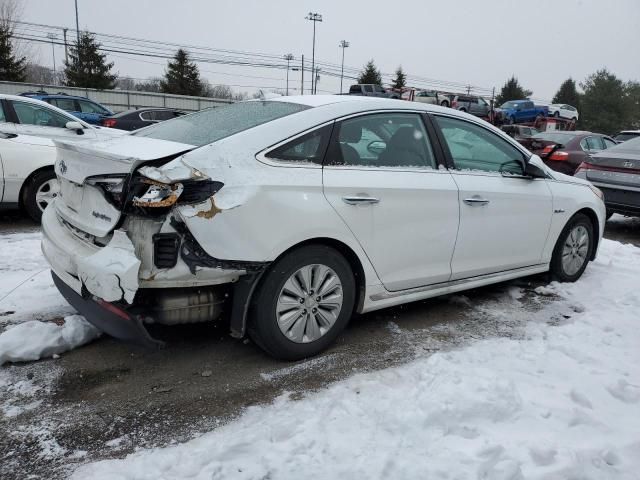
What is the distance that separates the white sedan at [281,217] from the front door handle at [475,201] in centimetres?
1

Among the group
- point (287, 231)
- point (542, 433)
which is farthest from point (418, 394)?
point (287, 231)

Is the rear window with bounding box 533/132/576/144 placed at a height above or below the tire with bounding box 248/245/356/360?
above

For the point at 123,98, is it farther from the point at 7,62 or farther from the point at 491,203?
the point at 491,203

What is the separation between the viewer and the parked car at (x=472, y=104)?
34812 millimetres

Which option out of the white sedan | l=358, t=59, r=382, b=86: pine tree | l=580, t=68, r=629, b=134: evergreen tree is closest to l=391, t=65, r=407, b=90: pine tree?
l=358, t=59, r=382, b=86: pine tree

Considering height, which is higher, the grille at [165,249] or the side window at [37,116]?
the side window at [37,116]

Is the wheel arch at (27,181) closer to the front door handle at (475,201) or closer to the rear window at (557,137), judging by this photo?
the front door handle at (475,201)

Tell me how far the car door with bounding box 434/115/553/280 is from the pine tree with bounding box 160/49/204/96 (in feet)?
153

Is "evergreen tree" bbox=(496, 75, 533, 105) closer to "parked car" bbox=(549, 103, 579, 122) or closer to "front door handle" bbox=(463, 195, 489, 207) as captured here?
"parked car" bbox=(549, 103, 579, 122)

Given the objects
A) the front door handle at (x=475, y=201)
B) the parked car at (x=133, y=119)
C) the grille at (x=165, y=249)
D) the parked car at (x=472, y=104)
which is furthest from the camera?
the parked car at (x=472, y=104)

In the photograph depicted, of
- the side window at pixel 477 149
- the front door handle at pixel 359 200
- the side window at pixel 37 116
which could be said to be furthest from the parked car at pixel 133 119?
the front door handle at pixel 359 200

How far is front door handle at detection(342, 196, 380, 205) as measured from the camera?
318 centimetres

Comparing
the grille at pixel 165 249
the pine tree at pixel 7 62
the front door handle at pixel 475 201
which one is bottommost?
the grille at pixel 165 249

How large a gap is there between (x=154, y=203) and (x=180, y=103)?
40.2 m
